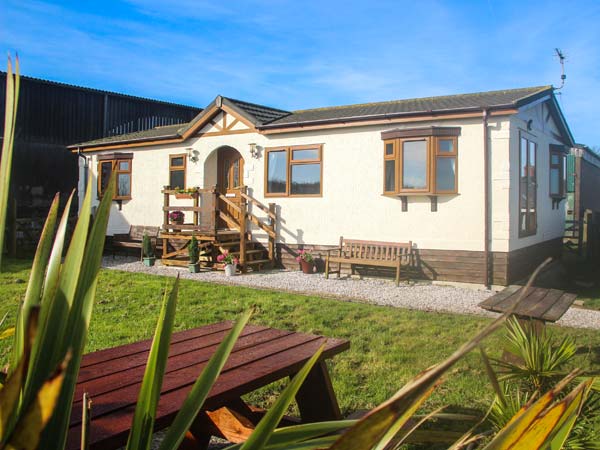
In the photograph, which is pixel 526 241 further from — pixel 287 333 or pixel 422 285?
pixel 287 333

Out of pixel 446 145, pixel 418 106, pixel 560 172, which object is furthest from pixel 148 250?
pixel 560 172

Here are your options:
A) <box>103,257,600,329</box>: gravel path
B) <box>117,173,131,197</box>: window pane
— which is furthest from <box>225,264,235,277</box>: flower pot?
<box>117,173,131,197</box>: window pane

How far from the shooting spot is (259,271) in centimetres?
1154

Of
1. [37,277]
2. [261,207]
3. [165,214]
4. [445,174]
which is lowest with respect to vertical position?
[37,277]

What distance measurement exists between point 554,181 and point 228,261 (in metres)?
8.63

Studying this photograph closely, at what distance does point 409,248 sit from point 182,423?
31.6ft

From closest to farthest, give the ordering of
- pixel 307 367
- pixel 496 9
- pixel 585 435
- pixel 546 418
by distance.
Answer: pixel 546 418 → pixel 307 367 → pixel 585 435 → pixel 496 9

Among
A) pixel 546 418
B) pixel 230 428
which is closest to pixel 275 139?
pixel 230 428

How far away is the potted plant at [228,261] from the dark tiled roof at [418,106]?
127 inches

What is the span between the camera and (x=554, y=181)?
1317 cm

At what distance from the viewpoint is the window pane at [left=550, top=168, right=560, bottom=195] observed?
1295cm

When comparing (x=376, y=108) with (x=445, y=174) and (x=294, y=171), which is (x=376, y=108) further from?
(x=445, y=174)

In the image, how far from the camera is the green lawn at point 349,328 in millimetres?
4141

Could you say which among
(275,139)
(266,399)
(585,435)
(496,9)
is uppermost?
(496,9)
